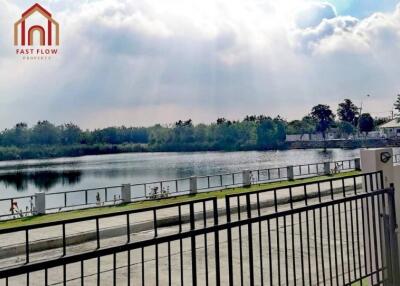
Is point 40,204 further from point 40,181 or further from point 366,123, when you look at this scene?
point 366,123

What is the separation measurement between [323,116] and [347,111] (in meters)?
10.9

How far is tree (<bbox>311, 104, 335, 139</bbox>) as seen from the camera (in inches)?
4973

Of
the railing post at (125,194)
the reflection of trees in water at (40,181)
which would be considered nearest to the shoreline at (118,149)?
the reflection of trees in water at (40,181)

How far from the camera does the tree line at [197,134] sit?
334 feet

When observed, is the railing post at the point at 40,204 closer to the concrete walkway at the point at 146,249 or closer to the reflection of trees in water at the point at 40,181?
the concrete walkway at the point at 146,249

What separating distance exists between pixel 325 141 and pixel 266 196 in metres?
101

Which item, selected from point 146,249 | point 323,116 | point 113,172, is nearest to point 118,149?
point 113,172

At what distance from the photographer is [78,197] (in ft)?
104

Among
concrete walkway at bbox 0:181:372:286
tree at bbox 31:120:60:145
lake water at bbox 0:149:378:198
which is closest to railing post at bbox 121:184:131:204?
concrete walkway at bbox 0:181:372:286

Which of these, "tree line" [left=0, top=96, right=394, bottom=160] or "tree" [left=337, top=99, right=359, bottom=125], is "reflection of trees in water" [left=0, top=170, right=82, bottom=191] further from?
"tree" [left=337, top=99, right=359, bottom=125]

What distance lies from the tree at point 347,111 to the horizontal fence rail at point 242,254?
128581mm

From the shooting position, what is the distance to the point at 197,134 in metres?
123

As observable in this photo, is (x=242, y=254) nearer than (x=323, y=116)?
Yes

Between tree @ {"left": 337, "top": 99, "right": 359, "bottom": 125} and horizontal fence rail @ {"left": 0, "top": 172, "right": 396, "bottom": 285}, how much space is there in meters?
129
